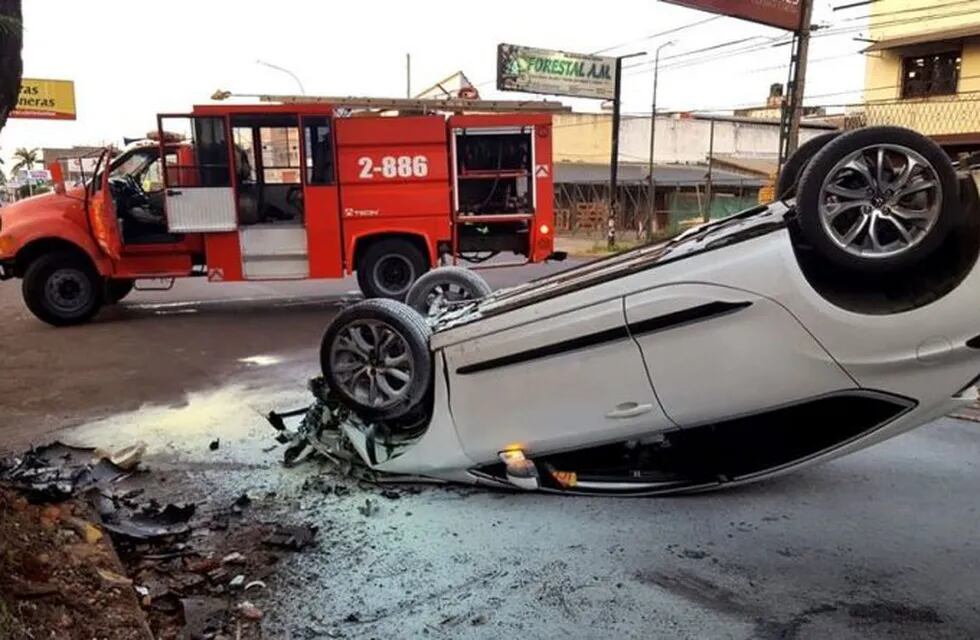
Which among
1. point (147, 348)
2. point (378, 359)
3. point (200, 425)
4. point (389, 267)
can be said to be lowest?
point (147, 348)

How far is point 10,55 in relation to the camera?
9.80ft

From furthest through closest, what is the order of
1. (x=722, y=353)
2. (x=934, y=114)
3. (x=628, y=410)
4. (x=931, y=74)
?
(x=931, y=74), (x=934, y=114), (x=628, y=410), (x=722, y=353)

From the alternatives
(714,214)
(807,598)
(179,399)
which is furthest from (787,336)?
(714,214)

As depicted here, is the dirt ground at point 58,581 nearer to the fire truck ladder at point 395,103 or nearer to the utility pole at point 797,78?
the fire truck ladder at point 395,103

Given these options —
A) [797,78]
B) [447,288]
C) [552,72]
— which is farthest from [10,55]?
[552,72]

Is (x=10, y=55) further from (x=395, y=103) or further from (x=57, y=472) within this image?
(x=395, y=103)

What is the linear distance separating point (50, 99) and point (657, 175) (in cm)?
2958

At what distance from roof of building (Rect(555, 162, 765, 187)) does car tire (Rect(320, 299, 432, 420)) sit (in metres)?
26.6

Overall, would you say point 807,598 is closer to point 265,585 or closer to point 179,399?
point 265,585

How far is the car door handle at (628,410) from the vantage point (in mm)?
3816

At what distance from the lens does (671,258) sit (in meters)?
3.84

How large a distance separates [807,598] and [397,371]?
92.7 inches

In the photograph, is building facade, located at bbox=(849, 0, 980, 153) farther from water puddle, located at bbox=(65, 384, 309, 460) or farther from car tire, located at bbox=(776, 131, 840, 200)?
water puddle, located at bbox=(65, 384, 309, 460)

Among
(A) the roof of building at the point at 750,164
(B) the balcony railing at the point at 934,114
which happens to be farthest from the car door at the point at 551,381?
(A) the roof of building at the point at 750,164
